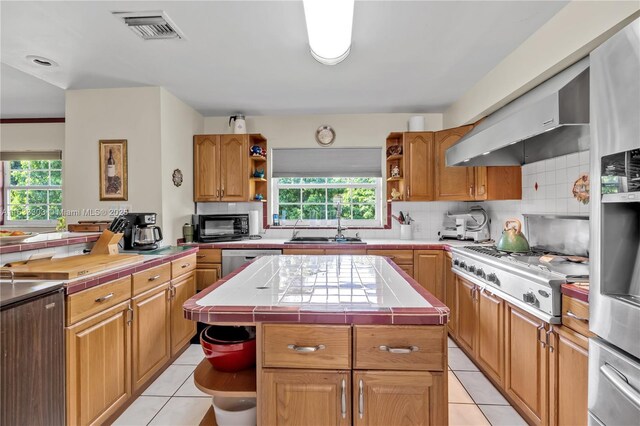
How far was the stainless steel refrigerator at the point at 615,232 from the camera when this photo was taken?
3.33ft

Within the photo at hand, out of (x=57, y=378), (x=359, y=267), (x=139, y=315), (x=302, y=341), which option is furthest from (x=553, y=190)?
(x=57, y=378)

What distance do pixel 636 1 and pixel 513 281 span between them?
1.51 metres

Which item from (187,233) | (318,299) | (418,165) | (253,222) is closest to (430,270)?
(418,165)

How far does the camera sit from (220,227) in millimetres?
3551

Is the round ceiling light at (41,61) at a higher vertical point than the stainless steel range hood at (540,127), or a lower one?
higher

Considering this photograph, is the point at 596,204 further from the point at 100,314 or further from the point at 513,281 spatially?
the point at 100,314

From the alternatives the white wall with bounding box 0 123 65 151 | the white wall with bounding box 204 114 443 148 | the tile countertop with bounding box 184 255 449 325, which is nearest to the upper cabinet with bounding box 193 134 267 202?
the white wall with bounding box 204 114 443 148

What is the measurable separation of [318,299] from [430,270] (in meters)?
2.34

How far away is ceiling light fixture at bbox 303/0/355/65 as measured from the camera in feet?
4.72

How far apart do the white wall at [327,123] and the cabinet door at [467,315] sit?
2129 millimetres

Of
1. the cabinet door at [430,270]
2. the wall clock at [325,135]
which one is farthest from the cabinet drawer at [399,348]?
the wall clock at [325,135]

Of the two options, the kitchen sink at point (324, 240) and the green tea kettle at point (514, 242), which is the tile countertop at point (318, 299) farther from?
the kitchen sink at point (324, 240)

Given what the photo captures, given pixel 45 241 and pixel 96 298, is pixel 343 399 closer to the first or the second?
pixel 96 298

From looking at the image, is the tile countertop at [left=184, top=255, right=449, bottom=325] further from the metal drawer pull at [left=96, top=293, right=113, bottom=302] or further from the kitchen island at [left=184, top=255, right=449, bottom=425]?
the metal drawer pull at [left=96, top=293, right=113, bottom=302]
